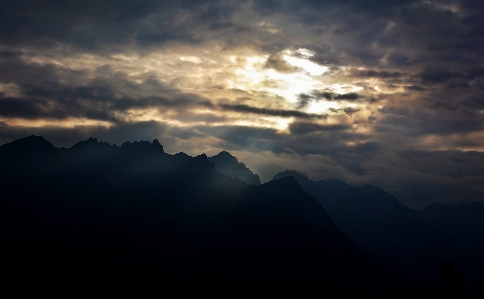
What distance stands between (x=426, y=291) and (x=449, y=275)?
4718 millimetres

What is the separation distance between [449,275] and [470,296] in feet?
13.7

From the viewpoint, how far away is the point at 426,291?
224 feet

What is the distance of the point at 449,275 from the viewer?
68.4 m

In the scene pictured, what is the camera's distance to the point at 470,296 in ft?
217

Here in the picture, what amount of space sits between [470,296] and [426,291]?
21.3ft
